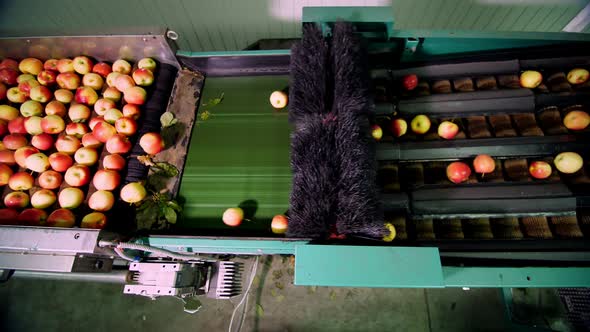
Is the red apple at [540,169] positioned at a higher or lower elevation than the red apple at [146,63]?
lower

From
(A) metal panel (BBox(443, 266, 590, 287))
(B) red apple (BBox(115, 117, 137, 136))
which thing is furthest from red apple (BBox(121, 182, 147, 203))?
(A) metal panel (BBox(443, 266, 590, 287))

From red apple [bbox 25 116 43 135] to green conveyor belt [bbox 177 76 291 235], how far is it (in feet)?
3.43

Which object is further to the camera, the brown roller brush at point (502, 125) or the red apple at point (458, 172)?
the brown roller brush at point (502, 125)

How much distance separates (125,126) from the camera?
189cm

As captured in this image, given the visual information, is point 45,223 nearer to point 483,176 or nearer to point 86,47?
Result: point 86,47

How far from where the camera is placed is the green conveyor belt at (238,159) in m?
1.83

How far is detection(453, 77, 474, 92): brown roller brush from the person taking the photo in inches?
74.9

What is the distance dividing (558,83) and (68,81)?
342 cm

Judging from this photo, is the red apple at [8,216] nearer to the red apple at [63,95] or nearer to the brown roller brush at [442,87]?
the red apple at [63,95]

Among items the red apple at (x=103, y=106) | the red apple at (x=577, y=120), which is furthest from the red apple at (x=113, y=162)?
the red apple at (x=577, y=120)

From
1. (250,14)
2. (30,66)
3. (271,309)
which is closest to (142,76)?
(30,66)

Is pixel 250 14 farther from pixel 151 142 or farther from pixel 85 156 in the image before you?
pixel 85 156

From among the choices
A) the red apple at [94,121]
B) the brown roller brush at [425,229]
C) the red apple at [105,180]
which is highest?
the red apple at [94,121]

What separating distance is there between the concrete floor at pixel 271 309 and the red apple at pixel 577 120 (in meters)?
1.40
